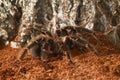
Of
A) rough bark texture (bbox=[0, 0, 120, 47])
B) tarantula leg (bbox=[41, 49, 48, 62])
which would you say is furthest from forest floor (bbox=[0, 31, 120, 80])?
rough bark texture (bbox=[0, 0, 120, 47])

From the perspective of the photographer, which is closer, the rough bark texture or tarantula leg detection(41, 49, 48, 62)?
tarantula leg detection(41, 49, 48, 62)

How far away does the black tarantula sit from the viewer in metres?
3.01

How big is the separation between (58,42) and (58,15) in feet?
1.93

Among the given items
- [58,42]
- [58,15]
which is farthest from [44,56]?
[58,15]

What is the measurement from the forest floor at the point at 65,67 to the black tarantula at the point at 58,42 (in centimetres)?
8

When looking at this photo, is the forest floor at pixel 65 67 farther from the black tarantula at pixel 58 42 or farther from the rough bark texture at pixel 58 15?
the rough bark texture at pixel 58 15

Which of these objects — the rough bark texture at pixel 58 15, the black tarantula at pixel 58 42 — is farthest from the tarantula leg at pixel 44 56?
the rough bark texture at pixel 58 15

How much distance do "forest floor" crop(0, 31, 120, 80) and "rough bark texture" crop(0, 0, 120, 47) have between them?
0.30 m

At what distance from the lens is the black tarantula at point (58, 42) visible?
301cm

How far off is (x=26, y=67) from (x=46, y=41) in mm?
300

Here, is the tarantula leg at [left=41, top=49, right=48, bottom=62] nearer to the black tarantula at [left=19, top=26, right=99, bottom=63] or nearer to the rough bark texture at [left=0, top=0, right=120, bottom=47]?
the black tarantula at [left=19, top=26, right=99, bottom=63]

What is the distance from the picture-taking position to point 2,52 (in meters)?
3.40

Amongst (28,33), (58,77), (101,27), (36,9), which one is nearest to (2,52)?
(28,33)

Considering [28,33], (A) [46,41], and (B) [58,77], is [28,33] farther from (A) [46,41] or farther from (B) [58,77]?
(B) [58,77]
